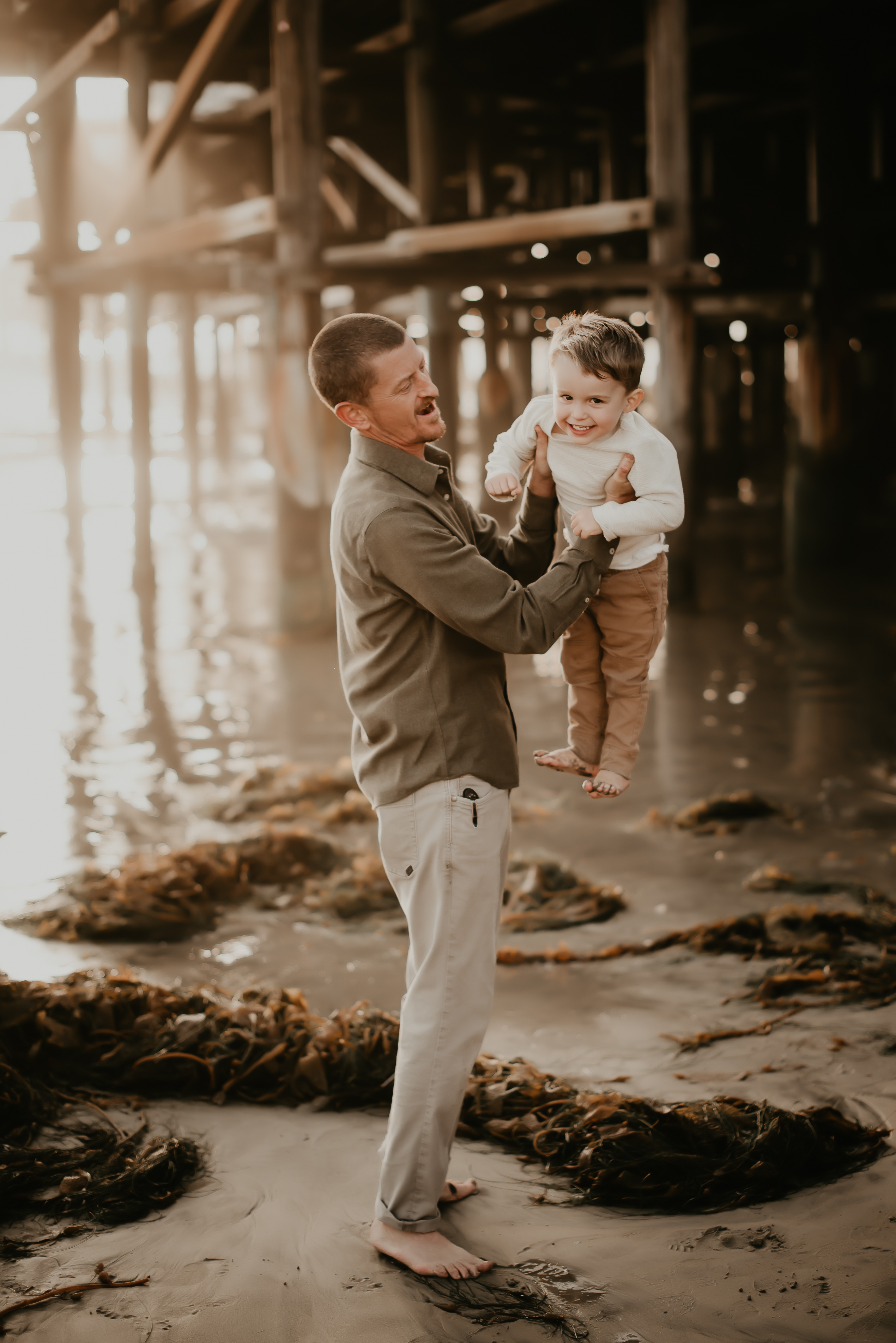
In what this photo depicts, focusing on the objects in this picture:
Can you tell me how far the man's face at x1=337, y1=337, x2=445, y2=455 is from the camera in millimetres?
2742

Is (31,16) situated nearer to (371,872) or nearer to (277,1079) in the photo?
(371,872)

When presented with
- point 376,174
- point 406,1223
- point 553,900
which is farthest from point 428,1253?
point 376,174

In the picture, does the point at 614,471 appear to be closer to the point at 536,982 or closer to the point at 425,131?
the point at 536,982

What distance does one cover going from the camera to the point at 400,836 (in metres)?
2.86

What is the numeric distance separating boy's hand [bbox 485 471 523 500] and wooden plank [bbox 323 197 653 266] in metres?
6.93

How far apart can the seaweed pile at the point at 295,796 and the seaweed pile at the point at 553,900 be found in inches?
47.4

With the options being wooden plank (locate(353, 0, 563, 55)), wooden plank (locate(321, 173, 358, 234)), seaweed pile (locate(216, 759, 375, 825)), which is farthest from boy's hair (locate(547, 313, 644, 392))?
wooden plank (locate(321, 173, 358, 234))

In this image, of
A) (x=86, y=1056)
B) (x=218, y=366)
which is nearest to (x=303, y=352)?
(x=86, y=1056)

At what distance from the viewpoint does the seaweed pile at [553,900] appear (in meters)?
5.10

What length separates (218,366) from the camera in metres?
23.6

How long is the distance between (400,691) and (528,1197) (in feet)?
4.54

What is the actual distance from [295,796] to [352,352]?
425 cm

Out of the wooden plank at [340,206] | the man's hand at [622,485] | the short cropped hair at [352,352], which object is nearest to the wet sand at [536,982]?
the man's hand at [622,485]

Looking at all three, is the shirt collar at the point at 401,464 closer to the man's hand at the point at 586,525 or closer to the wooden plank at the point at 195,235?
the man's hand at the point at 586,525
